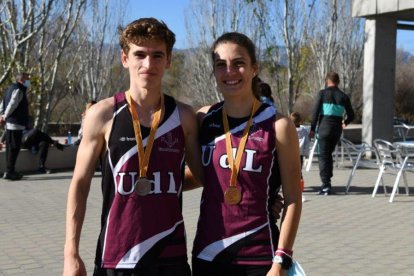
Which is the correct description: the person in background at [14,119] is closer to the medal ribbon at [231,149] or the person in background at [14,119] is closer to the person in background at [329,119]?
the person in background at [329,119]

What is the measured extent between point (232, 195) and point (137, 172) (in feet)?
1.31

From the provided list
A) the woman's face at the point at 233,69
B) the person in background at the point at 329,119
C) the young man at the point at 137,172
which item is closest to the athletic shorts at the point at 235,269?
the young man at the point at 137,172

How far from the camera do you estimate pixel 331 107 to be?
1114cm

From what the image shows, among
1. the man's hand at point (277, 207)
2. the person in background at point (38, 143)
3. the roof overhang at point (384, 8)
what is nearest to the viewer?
the man's hand at point (277, 207)

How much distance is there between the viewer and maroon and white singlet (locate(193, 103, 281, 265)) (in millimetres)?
2879

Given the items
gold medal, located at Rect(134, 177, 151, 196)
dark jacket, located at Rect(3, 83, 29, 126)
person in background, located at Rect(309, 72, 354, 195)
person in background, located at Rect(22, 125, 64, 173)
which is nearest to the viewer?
gold medal, located at Rect(134, 177, 151, 196)

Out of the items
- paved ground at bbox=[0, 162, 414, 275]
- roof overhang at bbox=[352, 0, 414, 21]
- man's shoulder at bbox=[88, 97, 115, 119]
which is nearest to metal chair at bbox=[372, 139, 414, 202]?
paved ground at bbox=[0, 162, 414, 275]

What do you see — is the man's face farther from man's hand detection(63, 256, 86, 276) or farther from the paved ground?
the paved ground

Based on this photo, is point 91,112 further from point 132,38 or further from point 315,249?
point 315,249

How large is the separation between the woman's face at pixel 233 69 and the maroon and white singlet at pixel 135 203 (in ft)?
1.10

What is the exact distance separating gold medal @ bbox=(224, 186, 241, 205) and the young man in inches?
8.4

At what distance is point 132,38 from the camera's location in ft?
9.43

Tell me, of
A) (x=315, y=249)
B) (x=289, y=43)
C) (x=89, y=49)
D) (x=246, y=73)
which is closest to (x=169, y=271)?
(x=246, y=73)

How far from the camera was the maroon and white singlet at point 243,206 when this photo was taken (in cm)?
288
